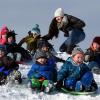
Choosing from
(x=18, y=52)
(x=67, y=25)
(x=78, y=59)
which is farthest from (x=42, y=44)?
(x=78, y=59)

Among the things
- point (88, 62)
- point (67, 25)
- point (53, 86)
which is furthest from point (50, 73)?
point (67, 25)

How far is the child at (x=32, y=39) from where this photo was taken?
16688 mm

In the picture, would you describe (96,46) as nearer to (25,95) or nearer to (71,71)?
(71,71)

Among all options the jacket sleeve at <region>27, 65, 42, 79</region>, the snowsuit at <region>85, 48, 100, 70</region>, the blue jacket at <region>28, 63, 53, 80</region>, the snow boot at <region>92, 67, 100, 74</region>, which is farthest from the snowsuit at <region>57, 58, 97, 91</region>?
the snowsuit at <region>85, 48, 100, 70</region>

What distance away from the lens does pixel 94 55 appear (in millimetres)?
14875

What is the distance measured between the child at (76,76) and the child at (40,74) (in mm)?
306

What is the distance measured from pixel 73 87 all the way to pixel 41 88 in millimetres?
755

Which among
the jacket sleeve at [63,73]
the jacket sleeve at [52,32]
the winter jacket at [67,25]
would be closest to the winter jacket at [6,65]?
the jacket sleeve at [63,73]

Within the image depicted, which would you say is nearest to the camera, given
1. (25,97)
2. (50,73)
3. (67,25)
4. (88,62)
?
(25,97)

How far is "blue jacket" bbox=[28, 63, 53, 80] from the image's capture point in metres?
12.3

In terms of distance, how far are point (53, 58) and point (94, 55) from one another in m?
1.20

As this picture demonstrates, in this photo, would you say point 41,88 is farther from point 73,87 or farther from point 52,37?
point 52,37

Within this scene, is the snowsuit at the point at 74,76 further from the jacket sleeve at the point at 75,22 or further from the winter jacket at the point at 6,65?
the jacket sleeve at the point at 75,22

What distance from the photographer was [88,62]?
1494cm
